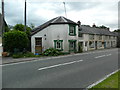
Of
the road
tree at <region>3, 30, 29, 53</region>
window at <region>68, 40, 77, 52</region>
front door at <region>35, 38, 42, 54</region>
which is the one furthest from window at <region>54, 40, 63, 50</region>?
the road

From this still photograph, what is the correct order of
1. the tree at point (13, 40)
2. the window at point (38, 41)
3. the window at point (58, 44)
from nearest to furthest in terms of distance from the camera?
the tree at point (13, 40) < the window at point (58, 44) < the window at point (38, 41)

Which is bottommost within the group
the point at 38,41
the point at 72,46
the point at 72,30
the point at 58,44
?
the point at 72,46

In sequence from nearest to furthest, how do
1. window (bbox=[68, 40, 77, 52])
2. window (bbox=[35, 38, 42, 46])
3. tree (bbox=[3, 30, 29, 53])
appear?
tree (bbox=[3, 30, 29, 53]) < window (bbox=[68, 40, 77, 52]) < window (bbox=[35, 38, 42, 46])

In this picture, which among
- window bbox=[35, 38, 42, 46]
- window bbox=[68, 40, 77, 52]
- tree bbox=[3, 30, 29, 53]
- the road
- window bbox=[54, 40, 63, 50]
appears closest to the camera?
the road

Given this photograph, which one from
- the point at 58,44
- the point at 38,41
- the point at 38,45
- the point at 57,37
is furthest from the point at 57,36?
the point at 38,45

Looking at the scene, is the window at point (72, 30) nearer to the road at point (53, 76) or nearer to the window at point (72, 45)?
the window at point (72, 45)

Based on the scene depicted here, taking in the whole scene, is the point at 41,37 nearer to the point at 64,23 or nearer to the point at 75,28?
the point at 64,23

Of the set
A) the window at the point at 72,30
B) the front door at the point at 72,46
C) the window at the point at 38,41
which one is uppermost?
the window at the point at 72,30

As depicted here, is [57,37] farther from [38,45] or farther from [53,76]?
[53,76]

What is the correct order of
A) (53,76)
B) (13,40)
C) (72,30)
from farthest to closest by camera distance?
(72,30)
(13,40)
(53,76)

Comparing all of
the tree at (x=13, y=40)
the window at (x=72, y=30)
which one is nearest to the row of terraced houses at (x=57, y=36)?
the window at (x=72, y=30)

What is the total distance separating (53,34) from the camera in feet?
75.4

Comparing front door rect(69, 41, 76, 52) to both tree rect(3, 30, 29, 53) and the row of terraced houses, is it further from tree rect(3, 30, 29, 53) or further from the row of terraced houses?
tree rect(3, 30, 29, 53)

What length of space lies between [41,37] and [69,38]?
5472 millimetres
